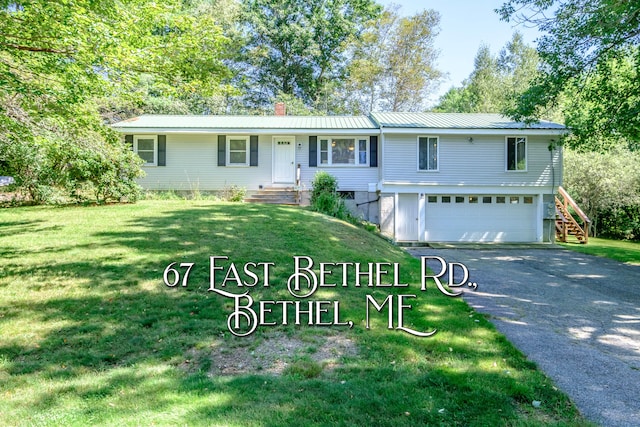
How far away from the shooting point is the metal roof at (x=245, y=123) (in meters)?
16.2

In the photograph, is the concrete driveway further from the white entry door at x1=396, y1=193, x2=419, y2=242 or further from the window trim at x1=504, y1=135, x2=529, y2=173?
the window trim at x1=504, y1=135, x2=529, y2=173

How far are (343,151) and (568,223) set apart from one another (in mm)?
10745

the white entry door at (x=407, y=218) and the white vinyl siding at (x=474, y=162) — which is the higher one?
the white vinyl siding at (x=474, y=162)

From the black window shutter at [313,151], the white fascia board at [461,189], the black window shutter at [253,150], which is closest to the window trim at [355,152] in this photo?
the black window shutter at [313,151]

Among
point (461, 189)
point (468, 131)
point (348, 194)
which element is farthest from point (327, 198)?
point (468, 131)

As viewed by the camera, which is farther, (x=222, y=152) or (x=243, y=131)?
(x=222, y=152)

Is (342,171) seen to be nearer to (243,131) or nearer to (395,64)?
(243,131)

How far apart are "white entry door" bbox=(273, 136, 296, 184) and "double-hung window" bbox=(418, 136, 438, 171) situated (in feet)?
16.7

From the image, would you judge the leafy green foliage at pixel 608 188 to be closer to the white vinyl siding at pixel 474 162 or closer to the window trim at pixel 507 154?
the white vinyl siding at pixel 474 162

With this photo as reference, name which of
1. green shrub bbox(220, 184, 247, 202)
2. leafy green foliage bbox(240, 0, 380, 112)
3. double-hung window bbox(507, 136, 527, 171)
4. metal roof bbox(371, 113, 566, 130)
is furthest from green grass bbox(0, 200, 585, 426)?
leafy green foliage bbox(240, 0, 380, 112)

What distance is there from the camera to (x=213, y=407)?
287 cm

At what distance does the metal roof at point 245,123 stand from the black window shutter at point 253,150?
1.70 ft

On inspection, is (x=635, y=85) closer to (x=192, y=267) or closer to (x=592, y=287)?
(x=592, y=287)

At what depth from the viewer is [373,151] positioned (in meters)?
16.7
